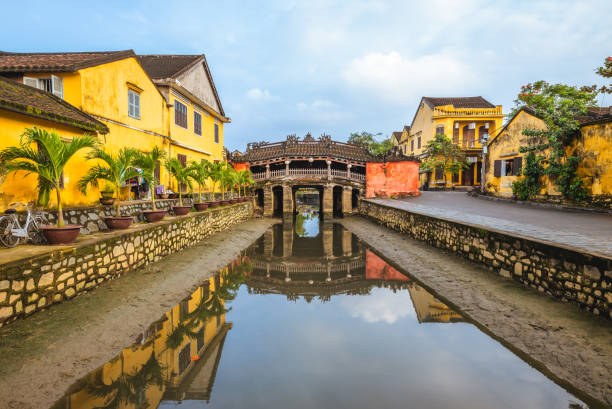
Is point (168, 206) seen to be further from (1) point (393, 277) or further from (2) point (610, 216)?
(2) point (610, 216)

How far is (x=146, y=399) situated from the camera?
3559 millimetres

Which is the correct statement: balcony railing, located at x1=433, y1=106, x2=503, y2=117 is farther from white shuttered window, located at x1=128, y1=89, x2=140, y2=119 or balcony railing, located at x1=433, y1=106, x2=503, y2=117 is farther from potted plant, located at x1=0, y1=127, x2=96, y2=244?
potted plant, located at x1=0, y1=127, x2=96, y2=244

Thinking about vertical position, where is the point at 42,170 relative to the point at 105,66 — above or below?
below

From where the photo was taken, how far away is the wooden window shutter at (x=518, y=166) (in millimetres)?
18672

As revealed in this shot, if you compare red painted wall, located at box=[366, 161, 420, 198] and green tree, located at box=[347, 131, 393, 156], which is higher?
green tree, located at box=[347, 131, 393, 156]

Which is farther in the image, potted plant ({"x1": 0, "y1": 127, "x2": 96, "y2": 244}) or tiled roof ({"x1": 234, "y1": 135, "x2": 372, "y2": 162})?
tiled roof ({"x1": 234, "y1": 135, "x2": 372, "y2": 162})

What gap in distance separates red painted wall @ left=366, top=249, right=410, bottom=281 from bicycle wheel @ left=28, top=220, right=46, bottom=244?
829 centimetres

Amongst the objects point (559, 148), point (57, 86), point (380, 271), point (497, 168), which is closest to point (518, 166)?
point (497, 168)

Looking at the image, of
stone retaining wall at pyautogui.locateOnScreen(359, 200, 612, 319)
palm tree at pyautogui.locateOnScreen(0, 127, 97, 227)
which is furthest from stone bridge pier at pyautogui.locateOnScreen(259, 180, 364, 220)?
palm tree at pyautogui.locateOnScreen(0, 127, 97, 227)

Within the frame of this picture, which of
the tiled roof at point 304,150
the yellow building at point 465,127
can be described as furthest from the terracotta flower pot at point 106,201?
the yellow building at point 465,127

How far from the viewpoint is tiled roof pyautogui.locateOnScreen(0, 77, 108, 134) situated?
695 centimetres

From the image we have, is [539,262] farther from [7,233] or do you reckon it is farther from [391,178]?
[391,178]

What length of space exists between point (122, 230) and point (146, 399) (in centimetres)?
561

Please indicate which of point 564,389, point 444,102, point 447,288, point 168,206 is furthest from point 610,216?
point 444,102
